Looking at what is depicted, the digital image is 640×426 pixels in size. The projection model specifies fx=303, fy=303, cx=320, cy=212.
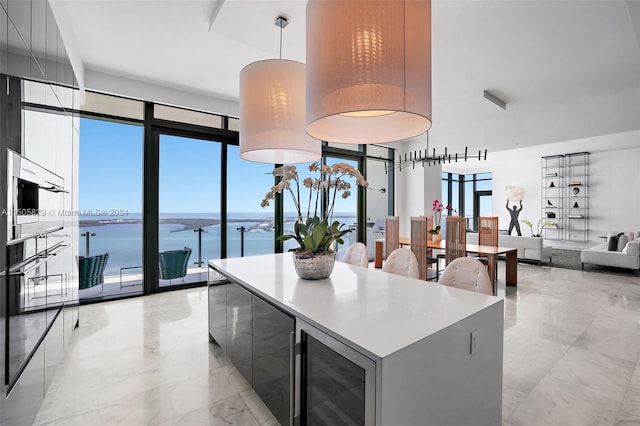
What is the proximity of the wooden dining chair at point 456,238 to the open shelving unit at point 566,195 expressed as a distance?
6.89m

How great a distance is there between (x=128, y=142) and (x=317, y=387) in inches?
198

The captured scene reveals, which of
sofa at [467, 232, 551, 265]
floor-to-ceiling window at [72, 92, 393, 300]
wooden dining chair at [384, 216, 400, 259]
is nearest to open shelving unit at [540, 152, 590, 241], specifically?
sofa at [467, 232, 551, 265]

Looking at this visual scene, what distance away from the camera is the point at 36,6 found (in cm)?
176

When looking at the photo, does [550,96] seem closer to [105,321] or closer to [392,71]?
[392,71]

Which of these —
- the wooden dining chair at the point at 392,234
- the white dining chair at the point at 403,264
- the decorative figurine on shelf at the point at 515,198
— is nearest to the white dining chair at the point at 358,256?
the white dining chair at the point at 403,264

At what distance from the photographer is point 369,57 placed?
1194 millimetres

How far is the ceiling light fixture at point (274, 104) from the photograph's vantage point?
201 centimetres

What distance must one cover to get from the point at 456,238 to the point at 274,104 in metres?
3.61

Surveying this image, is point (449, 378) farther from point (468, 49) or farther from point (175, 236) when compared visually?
point (175, 236)

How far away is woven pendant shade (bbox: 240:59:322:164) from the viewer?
6.60 feet

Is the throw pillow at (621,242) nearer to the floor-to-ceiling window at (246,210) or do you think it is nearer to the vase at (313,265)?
the floor-to-ceiling window at (246,210)

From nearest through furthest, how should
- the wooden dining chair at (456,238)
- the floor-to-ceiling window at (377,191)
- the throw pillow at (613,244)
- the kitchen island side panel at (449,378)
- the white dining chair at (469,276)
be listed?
the kitchen island side panel at (449,378)
the white dining chair at (469,276)
the wooden dining chair at (456,238)
the throw pillow at (613,244)
the floor-to-ceiling window at (377,191)

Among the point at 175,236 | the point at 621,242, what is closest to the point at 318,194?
the point at 175,236

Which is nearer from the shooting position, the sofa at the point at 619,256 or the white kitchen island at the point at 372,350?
the white kitchen island at the point at 372,350
